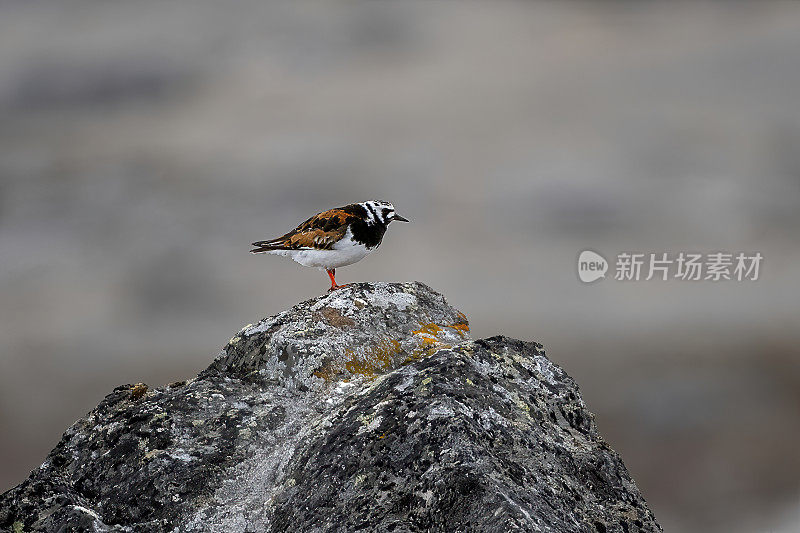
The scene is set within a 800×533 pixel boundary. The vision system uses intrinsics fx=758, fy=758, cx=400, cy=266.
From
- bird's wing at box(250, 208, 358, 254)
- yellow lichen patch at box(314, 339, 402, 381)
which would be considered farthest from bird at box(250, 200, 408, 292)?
yellow lichen patch at box(314, 339, 402, 381)

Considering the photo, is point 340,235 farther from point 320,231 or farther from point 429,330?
point 429,330

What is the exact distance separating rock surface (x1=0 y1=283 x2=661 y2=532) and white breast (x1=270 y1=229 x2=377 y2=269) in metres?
1.63

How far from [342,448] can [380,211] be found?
14.5 feet

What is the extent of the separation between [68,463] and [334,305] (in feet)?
9.31

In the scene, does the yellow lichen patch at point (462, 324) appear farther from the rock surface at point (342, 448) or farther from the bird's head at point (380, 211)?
the bird's head at point (380, 211)

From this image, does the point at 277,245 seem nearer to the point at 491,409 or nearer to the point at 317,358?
the point at 317,358

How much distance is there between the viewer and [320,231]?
366 inches

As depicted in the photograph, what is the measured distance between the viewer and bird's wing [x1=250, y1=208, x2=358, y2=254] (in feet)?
30.1

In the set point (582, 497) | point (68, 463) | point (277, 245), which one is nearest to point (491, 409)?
point (582, 497)

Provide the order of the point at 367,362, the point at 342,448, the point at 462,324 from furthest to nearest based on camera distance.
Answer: the point at 462,324, the point at 367,362, the point at 342,448

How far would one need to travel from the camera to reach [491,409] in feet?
19.1

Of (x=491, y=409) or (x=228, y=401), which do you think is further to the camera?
(x=228, y=401)

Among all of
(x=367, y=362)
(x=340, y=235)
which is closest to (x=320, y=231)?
(x=340, y=235)

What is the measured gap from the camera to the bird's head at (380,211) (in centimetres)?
945
